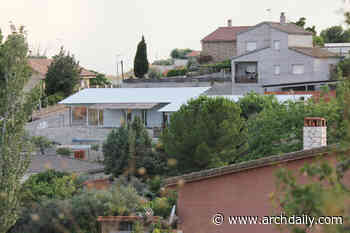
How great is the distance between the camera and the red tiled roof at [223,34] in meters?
61.5

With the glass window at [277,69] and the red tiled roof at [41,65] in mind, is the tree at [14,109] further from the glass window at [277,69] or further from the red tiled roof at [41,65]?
the red tiled roof at [41,65]

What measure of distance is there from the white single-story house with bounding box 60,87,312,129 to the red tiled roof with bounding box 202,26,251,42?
1892 cm

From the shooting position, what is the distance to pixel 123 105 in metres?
40.0

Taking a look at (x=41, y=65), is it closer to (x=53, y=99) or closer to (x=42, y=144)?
(x=53, y=99)

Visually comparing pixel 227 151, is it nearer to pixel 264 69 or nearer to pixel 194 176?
pixel 194 176

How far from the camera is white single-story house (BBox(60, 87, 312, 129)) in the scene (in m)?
39.4

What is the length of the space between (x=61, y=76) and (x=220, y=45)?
17.5 m

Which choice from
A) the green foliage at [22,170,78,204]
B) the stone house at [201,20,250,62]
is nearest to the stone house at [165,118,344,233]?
the green foliage at [22,170,78,204]

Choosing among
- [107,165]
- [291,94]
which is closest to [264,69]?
[291,94]

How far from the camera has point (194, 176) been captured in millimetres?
10852

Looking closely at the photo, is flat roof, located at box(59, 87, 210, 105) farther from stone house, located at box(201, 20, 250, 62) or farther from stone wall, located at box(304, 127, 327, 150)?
stone wall, located at box(304, 127, 327, 150)

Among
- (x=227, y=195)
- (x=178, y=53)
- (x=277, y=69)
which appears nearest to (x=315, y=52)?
(x=277, y=69)

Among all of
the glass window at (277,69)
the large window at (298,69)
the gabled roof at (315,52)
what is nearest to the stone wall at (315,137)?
the gabled roof at (315,52)

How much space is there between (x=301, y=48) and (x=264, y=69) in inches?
134
